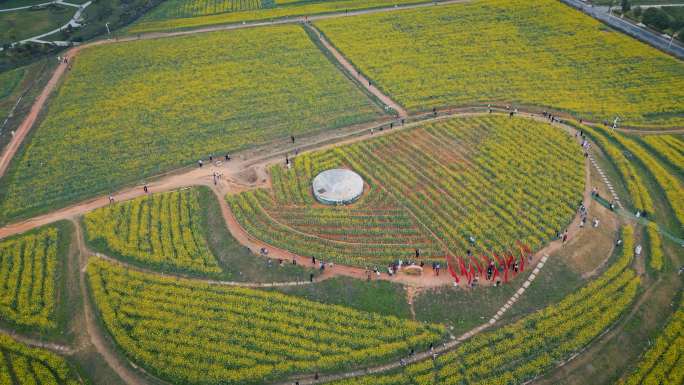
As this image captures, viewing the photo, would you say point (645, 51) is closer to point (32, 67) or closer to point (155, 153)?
point (155, 153)

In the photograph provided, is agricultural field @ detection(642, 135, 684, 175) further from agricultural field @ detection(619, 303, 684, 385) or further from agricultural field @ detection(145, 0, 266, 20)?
agricultural field @ detection(145, 0, 266, 20)

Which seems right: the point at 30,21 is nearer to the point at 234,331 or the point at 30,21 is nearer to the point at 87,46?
the point at 87,46

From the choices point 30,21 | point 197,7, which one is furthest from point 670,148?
point 30,21

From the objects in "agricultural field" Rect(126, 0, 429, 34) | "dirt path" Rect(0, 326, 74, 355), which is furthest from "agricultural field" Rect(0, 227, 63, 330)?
"agricultural field" Rect(126, 0, 429, 34)

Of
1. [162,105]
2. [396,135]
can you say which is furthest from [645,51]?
[162,105]

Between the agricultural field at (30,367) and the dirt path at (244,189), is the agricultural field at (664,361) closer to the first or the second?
the dirt path at (244,189)

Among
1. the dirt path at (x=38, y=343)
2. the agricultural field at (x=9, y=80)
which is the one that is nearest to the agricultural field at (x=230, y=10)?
the agricultural field at (x=9, y=80)
